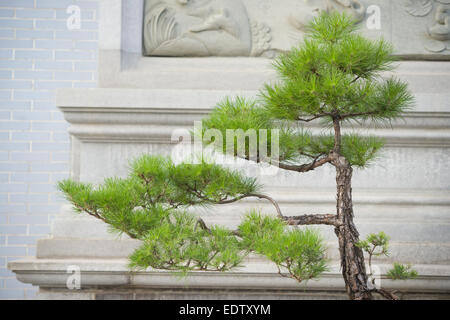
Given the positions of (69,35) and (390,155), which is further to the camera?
(69,35)

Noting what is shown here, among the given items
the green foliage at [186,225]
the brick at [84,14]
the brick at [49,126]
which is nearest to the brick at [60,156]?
the brick at [49,126]

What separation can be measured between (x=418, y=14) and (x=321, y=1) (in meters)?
0.34

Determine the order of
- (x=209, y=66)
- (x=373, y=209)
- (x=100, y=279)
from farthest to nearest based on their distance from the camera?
1. (x=209, y=66)
2. (x=373, y=209)
3. (x=100, y=279)

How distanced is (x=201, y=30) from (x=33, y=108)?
0.83m

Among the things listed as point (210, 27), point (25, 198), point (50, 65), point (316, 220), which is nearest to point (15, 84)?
point (50, 65)

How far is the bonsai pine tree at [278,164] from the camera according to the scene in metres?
0.79

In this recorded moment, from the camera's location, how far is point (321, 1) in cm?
161

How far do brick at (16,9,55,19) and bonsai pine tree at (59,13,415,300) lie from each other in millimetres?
1307

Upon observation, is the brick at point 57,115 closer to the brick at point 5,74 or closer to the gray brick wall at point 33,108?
the gray brick wall at point 33,108

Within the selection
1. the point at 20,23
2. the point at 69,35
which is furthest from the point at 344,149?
the point at 20,23

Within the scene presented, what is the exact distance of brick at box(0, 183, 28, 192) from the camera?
1.88m

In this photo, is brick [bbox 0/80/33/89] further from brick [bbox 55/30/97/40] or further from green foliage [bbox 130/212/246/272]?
green foliage [bbox 130/212/246/272]
